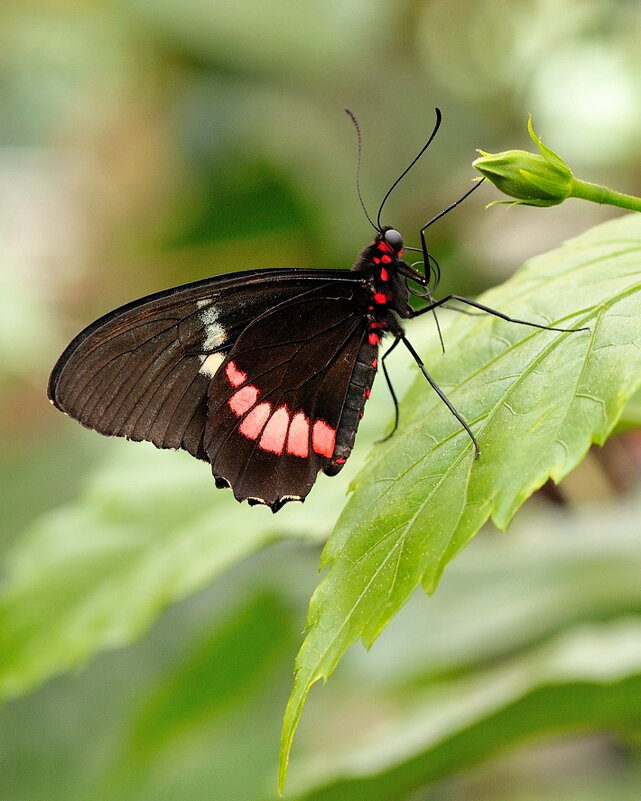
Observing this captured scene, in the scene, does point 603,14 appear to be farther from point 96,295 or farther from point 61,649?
point 61,649

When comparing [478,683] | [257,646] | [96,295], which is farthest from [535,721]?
[96,295]

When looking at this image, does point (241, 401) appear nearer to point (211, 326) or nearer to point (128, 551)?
point (211, 326)

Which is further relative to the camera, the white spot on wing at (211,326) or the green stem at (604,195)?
the white spot on wing at (211,326)

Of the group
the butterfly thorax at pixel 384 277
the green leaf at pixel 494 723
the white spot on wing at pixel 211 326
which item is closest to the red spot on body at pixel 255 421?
the white spot on wing at pixel 211 326

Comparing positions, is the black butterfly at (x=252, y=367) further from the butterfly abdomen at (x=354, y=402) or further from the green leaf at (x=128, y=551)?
the green leaf at (x=128, y=551)

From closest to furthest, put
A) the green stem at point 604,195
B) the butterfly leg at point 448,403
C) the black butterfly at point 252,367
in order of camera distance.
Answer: the green stem at point 604,195 < the butterfly leg at point 448,403 < the black butterfly at point 252,367

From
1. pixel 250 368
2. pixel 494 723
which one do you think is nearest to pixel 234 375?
pixel 250 368
